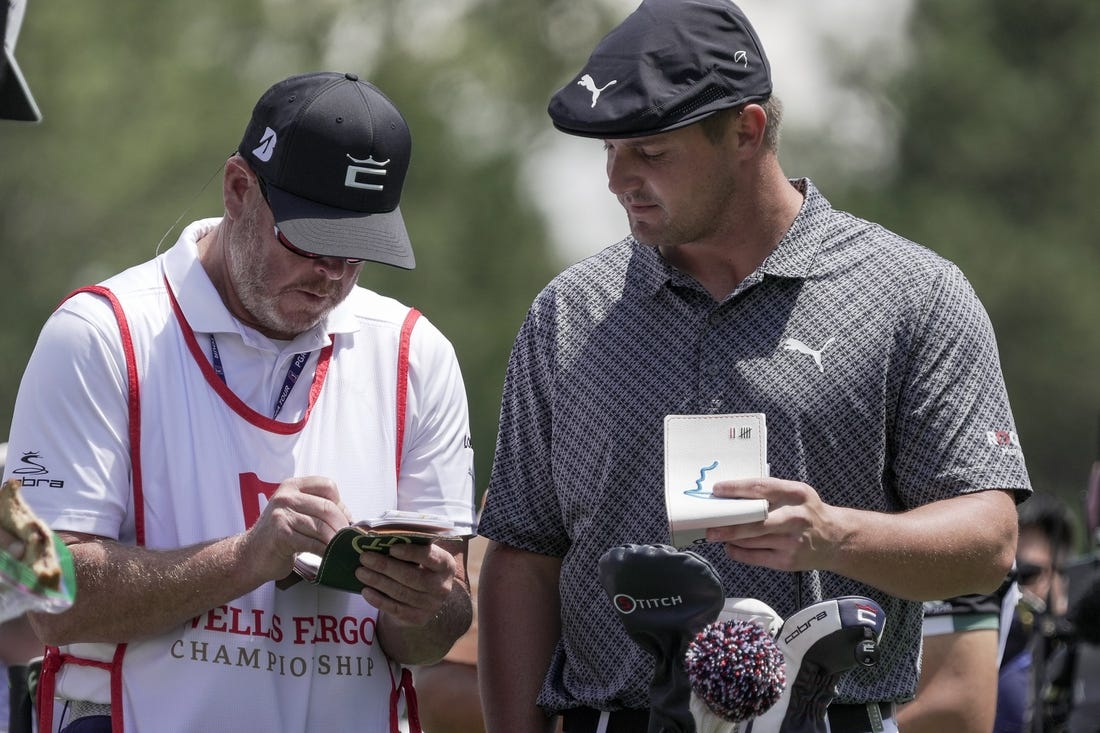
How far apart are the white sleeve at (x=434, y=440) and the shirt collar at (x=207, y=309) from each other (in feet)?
0.63

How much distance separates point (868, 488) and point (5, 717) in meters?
3.68

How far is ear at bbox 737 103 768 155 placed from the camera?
3980 mm

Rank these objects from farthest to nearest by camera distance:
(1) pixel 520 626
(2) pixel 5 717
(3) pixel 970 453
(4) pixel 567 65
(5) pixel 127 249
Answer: (4) pixel 567 65 < (5) pixel 127 249 < (2) pixel 5 717 < (1) pixel 520 626 < (3) pixel 970 453

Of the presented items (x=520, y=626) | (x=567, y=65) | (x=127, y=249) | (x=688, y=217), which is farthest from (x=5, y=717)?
(x=567, y=65)

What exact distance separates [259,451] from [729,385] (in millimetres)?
1068

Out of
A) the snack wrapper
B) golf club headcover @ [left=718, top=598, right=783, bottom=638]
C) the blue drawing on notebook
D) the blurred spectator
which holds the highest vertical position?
the blue drawing on notebook

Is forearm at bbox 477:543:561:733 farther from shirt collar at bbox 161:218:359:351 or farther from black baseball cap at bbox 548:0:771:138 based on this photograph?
black baseball cap at bbox 548:0:771:138

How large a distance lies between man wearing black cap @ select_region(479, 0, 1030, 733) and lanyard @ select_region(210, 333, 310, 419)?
600 mm

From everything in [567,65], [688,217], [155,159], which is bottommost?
[688,217]

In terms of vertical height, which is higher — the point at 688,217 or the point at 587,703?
the point at 688,217

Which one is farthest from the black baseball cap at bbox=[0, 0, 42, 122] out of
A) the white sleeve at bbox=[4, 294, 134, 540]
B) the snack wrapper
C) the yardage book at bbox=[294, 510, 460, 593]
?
the yardage book at bbox=[294, 510, 460, 593]

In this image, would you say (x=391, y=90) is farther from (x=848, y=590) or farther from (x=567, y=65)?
(x=848, y=590)

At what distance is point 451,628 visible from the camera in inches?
157

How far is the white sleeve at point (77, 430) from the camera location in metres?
3.63
